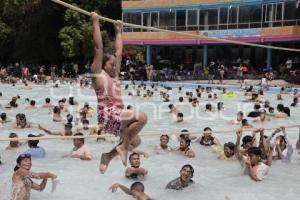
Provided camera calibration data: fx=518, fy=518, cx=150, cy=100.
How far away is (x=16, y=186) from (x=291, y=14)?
2623cm

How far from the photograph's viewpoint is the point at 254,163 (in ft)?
31.6

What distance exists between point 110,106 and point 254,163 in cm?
452

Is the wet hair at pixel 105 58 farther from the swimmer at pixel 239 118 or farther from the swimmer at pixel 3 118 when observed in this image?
the swimmer at pixel 239 118

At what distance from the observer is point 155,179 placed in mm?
10469

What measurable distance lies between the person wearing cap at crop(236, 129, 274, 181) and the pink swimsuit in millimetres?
4092

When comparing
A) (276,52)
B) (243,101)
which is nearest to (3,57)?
(276,52)

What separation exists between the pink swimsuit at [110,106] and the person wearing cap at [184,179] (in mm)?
3093

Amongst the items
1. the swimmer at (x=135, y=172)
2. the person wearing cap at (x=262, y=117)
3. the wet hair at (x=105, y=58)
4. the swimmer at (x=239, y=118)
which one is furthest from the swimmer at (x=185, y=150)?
the wet hair at (x=105, y=58)

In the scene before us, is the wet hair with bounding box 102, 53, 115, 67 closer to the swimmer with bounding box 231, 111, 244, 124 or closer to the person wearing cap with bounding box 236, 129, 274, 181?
the person wearing cap with bounding box 236, 129, 274, 181

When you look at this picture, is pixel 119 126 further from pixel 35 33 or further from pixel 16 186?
pixel 35 33

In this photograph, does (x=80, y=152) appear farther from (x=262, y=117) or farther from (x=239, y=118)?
(x=262, y=117)

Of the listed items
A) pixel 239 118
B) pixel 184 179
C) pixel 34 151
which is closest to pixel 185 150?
pixel 184 179

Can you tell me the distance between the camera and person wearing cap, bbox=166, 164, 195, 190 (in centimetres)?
883

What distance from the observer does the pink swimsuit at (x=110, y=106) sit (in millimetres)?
5867
